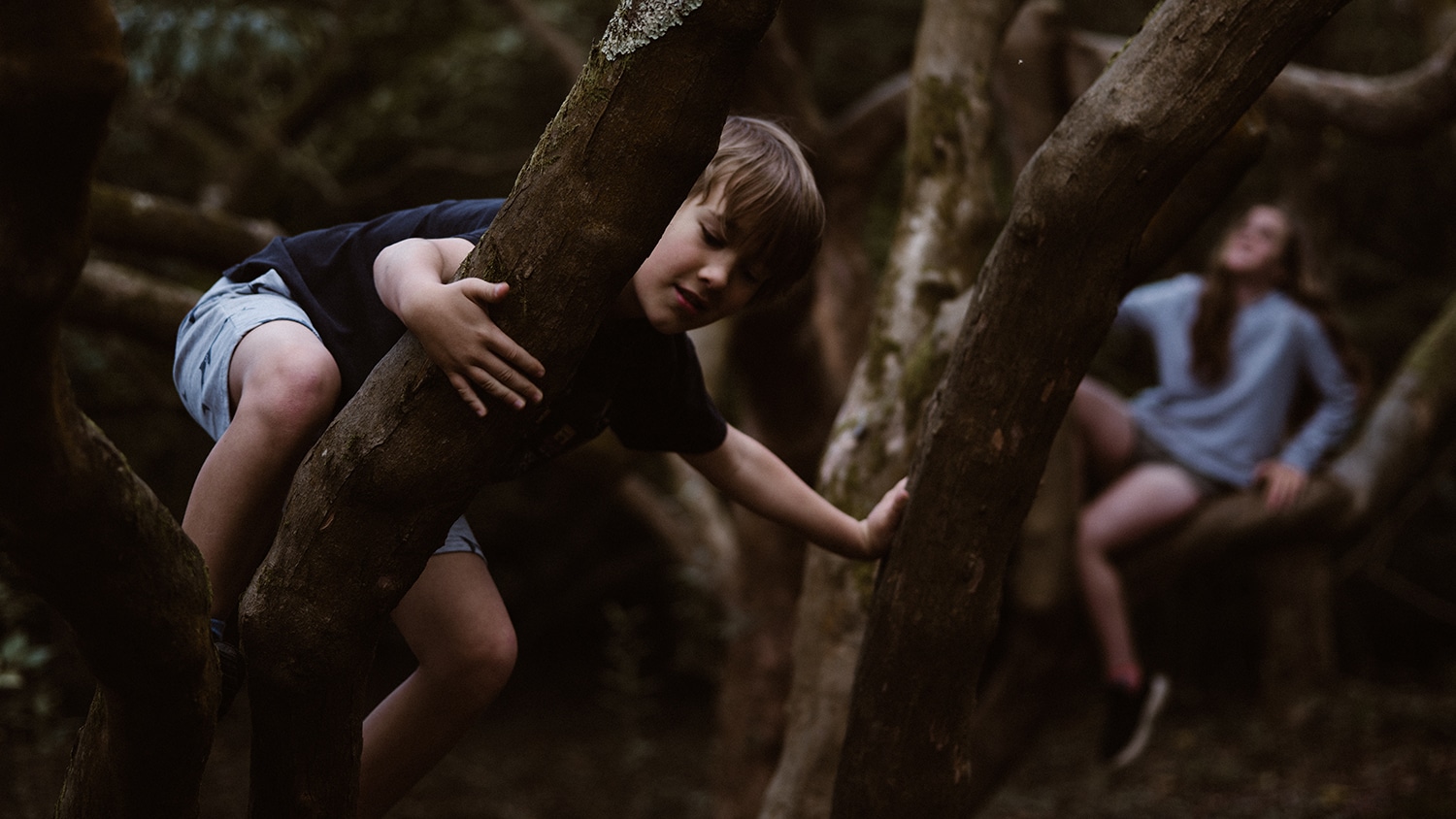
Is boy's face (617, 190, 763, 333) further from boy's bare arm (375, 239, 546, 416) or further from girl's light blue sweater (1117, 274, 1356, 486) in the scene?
girl's light blue sweater (1117, 274, 1356, 486)

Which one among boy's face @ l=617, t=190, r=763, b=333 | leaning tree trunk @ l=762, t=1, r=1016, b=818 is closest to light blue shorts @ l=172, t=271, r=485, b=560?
boy's face @ l=617, t=190, r=763, b=333

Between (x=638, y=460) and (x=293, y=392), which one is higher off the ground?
(x=293, y=392)

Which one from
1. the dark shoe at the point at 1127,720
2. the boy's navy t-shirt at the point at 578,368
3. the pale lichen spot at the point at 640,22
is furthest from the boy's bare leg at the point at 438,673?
the dark shoe at the point at 1127,720

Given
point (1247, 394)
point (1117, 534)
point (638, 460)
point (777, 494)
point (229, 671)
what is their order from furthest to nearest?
point (638, 460)
point (1247, 394)
point (1117, 534)
point (777, 494)
point (229, 671)

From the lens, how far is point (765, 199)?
1585mm

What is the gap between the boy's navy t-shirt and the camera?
5.18 ft

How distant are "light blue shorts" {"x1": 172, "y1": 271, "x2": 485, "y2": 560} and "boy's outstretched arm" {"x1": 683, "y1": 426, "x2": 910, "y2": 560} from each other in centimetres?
42

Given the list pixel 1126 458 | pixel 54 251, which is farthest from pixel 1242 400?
pixel 54 251

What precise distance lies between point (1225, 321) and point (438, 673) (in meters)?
3.11

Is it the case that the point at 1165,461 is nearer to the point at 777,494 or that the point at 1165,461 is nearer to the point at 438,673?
the point at 777,494

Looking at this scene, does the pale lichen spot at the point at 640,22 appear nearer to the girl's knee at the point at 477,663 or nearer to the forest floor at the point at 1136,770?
the girl's knee at the point at 477,663

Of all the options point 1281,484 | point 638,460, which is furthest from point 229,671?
point 638,460

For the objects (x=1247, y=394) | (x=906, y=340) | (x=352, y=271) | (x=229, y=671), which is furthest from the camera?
(x=1247, y=394)

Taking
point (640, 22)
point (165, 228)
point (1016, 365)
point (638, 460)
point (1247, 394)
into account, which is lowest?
point (638, 460)
